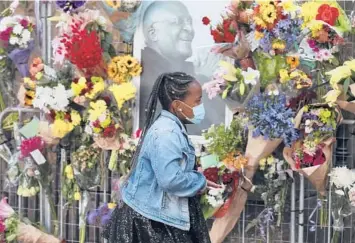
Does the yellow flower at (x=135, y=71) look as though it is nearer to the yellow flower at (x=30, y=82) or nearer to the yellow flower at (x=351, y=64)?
the yellow flower at (x=30, y=82)

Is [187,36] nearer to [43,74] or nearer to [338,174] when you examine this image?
[43,74]

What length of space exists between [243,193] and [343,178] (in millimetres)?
691

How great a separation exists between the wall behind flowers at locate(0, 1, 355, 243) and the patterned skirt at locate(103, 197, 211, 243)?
1.15 m

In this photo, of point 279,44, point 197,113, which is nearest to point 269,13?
point 279,44

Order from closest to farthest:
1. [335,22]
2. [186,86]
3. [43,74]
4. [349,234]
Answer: [186,86], [335,22], [349,234], [43,74]

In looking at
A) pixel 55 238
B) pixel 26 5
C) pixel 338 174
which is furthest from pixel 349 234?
pixel 26 5

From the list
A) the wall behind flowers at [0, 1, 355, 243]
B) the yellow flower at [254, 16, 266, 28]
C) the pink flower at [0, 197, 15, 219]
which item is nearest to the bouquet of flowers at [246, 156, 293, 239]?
the wall behind flowers at [0, 1, 355, 243]

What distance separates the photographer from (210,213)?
529 centimetres

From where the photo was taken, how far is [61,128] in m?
5.63

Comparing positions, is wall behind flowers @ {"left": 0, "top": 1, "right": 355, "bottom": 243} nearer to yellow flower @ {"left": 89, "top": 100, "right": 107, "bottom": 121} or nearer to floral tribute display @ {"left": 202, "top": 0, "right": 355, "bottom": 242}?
floral tribute display @ {"left": 202, "top": 0, "right": 355, "bottom": 242}

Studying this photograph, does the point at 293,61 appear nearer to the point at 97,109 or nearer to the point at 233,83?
the point at 233,83

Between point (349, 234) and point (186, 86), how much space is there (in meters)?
1.71

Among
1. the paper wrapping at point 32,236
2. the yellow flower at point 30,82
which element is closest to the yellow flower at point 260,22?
the yellow flower at point 30,82

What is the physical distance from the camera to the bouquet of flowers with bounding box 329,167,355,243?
16.2 ft
